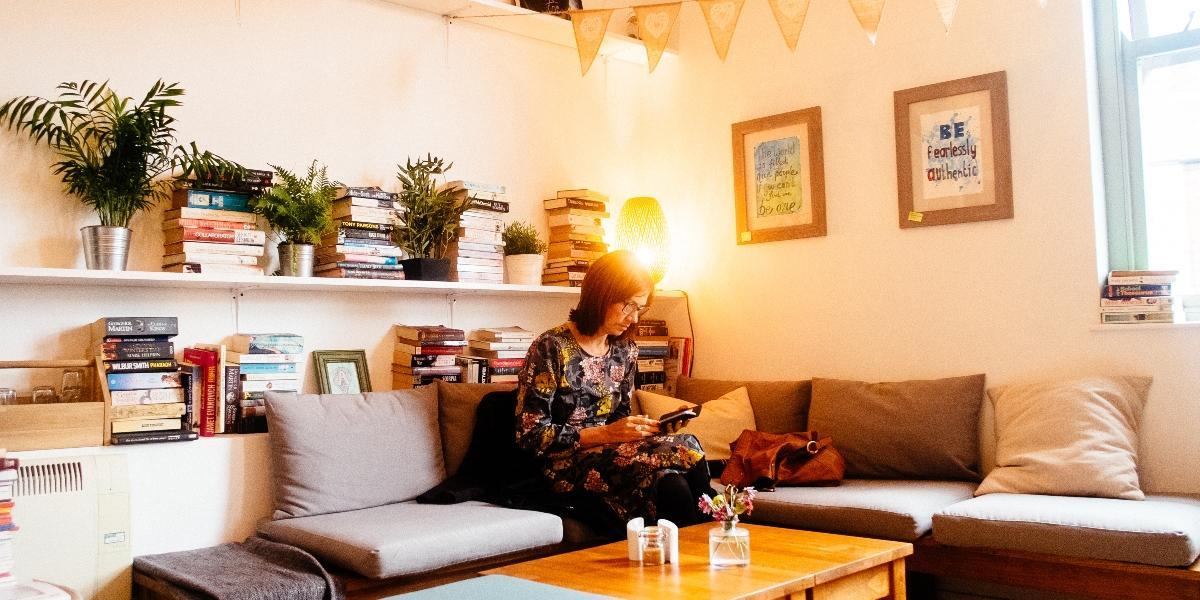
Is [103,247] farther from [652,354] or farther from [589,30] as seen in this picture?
[652,354]

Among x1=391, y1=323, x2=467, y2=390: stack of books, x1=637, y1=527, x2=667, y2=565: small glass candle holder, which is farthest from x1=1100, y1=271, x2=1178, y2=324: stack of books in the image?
x1=391, y1=323, x2=467, y2=390: stack of books

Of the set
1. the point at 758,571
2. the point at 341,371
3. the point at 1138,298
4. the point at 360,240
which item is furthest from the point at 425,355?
the point at 1138,298

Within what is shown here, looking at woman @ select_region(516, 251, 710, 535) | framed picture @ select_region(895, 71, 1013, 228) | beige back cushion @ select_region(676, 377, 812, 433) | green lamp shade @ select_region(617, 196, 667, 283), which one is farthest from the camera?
green lamp shade @ select_region(617, 196, 667, 283)

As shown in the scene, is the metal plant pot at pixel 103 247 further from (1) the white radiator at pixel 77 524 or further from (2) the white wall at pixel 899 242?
(2) the white wall at pixel 899 242

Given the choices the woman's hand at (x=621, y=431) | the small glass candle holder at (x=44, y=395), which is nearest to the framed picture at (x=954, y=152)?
the woman's hand at (x=621, y=431)

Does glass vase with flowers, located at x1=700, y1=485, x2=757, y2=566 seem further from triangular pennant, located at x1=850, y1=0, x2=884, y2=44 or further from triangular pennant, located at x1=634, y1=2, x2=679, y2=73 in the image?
triangular pennant, located at x1=634, y1=2, x2=679, y2=73

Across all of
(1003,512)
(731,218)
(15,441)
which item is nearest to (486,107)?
(731,218)

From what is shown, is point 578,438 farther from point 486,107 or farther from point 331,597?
point 486,107

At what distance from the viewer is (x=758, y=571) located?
2381 mm

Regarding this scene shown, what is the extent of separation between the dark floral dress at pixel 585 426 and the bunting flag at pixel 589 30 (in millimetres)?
1187

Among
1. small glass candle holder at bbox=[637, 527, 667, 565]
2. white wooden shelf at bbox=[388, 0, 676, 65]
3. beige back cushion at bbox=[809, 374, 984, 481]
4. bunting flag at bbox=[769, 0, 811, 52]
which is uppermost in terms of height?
white wooden shelf at bbox=[388, 0, 676, 65]

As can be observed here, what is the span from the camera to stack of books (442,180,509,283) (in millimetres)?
4016

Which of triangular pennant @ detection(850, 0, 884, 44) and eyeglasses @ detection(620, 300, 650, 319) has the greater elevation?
triangular pennant @ detection(850, 0, 884, 44)

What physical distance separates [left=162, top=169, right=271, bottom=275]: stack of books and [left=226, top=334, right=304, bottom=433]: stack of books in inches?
10.0
